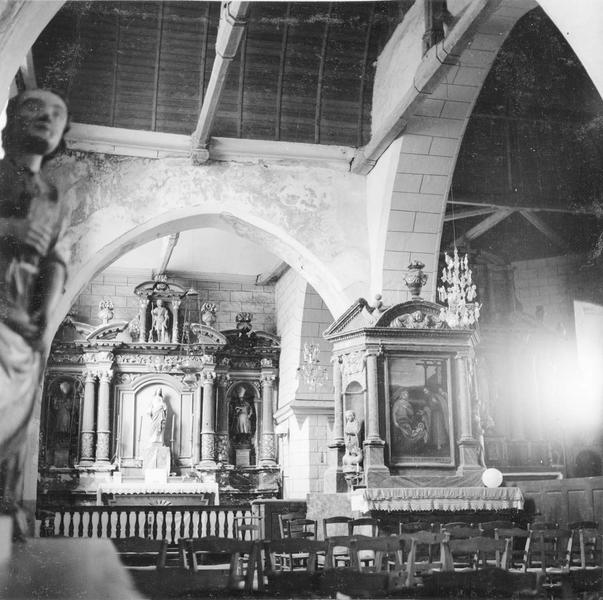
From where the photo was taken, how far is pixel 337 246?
37.5 ft

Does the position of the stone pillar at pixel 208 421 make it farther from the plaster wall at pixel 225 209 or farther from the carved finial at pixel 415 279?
the carved finial at pixel 415 279

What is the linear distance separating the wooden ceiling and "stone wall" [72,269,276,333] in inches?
249

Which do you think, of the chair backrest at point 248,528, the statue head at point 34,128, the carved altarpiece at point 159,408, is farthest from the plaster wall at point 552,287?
the statue head at point 34,128

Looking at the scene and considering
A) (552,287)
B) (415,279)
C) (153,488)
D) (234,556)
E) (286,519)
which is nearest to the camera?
(234,556)

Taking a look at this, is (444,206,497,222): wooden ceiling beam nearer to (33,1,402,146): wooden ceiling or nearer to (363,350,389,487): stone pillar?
(33,1,402,146): wooden ceiling

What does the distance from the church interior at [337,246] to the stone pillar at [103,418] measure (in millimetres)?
52

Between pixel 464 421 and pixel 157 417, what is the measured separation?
7.91 m

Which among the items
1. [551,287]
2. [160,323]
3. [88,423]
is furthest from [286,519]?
[160,323]

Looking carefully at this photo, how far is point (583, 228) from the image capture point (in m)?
13.6

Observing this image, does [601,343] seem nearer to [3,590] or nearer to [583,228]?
[583,228]

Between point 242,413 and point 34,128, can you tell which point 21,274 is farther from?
point 242,413

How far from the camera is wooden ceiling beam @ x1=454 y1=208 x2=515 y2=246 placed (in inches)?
510

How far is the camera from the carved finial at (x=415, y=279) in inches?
394

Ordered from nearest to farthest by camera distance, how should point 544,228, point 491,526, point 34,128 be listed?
1. point 34,128
2. point 491,526
3. point 544,228
